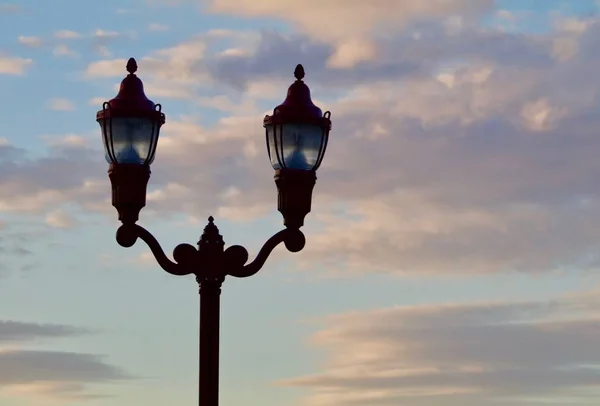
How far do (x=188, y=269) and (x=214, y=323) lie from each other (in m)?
0.60

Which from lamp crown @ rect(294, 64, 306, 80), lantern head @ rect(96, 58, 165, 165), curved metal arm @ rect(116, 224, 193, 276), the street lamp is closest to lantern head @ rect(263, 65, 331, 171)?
the street lamp

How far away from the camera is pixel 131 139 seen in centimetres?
1320

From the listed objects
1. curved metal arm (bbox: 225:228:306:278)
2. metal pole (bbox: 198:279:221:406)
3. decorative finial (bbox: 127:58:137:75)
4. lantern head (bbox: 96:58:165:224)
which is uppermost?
decorative finial (bbox: 127:58:137:75)

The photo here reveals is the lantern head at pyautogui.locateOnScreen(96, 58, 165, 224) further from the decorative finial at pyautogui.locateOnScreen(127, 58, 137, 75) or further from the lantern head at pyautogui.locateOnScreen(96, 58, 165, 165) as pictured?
the decorative finial at pyautogui.locateOnScreen(127, 58, 137, 75)

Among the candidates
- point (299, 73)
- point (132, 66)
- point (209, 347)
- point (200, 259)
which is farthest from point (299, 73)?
point (209, 347)

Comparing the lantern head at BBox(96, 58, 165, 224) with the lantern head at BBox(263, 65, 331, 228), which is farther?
the lantern head at BBox(263, 65, 331, 228)

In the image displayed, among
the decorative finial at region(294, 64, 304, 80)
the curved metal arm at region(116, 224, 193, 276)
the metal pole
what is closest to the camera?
the metal pole

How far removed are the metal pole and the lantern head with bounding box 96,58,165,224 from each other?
1.15 metres

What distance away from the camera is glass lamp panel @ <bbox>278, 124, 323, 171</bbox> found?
43.9ft

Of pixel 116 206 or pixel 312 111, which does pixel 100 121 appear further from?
pixel 312 111

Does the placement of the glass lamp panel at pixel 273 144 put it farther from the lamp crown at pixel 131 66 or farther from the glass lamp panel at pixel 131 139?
the lamp crown at pixel 131 66

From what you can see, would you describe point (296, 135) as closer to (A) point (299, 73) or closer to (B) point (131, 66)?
(A) point (299, 73)

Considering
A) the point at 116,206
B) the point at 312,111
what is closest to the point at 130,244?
the point at 116,206

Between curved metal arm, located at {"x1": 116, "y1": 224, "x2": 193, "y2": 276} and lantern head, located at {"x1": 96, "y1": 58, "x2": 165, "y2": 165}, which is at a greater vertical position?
lantern head, located at {"x1": 96, "y1": 58, "x2": 165, "y2": 165}
